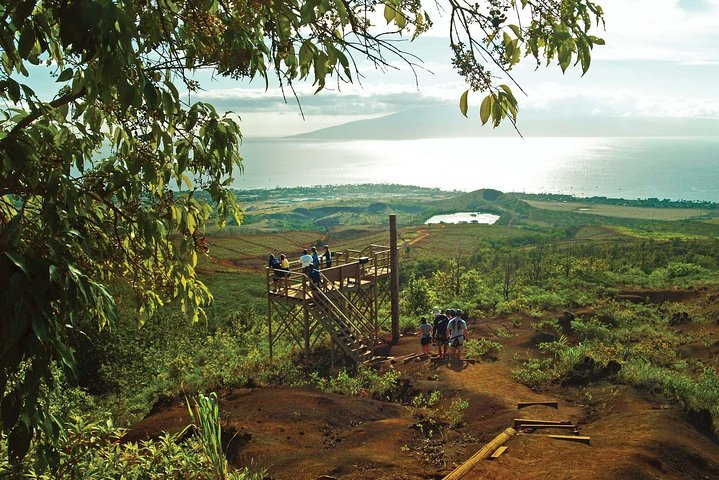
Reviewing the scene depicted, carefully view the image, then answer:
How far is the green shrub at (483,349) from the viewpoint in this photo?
15.1m

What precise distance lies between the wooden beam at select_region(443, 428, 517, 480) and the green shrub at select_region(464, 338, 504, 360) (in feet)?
20.4

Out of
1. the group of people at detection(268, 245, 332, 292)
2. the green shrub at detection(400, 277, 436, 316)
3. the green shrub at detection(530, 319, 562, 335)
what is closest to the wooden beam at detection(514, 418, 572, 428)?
the group of people at detection(268, 245, 332, 292)

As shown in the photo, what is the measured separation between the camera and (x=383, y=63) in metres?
3.53

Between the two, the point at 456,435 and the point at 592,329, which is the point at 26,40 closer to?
the point at 456,435

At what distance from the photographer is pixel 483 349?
611 inches

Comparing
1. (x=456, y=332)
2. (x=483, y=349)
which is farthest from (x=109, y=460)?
(x=483, y=349)

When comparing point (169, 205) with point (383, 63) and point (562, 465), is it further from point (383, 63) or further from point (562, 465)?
point (562, 465)

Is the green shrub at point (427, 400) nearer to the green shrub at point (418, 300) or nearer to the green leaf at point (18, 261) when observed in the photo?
the green leaf at point (18, 261)

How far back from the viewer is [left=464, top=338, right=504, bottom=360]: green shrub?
49.6ft

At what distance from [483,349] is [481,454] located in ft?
26.3

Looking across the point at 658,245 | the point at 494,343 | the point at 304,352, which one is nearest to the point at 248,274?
the point at 304,352

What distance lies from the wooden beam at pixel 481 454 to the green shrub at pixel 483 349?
244 inches

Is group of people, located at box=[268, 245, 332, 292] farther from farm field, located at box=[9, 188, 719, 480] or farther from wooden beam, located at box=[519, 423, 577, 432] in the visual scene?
wooden beam, located at box=[519, 423, 577, 432]

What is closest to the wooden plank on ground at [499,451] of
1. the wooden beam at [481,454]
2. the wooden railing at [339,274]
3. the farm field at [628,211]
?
the wooden beam at [481,454]
